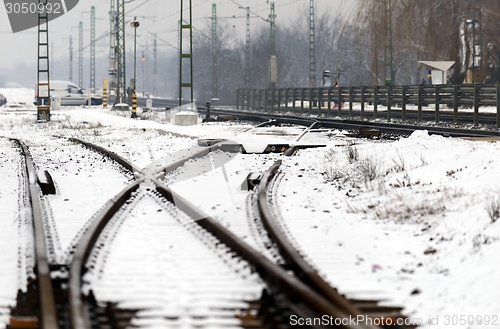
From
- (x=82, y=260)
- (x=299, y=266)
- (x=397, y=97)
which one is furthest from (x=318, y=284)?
(x=397, y=97)

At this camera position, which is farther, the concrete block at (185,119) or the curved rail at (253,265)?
the concrete block at (185,119)

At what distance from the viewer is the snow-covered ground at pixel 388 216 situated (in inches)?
223

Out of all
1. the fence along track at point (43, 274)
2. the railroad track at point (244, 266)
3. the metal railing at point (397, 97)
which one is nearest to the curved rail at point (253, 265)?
the railroad track at point (244, 266)

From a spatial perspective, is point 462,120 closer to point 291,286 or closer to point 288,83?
point 291,286

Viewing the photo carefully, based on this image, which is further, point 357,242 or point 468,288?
point 357,242

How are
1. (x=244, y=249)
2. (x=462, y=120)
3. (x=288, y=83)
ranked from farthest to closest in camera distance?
(x=288, y=83) < (x=462, y=120) < (x=244, y=249)

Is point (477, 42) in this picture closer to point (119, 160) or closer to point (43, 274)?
point (119, 160)

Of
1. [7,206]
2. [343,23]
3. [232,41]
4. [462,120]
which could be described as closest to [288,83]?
[232,41]

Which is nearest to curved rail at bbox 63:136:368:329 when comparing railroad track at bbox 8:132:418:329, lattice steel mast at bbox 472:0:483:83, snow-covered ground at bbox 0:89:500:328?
railroad track at bbox 8:132:418:329

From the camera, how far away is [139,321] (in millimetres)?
4820

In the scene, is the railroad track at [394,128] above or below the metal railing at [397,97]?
below

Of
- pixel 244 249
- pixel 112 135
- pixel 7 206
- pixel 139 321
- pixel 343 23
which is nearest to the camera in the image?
pixel 139 321

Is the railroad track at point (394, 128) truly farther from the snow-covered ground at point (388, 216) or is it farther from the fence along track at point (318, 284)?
the fence along track at point (318, 284)

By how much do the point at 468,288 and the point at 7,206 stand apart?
658 cm
